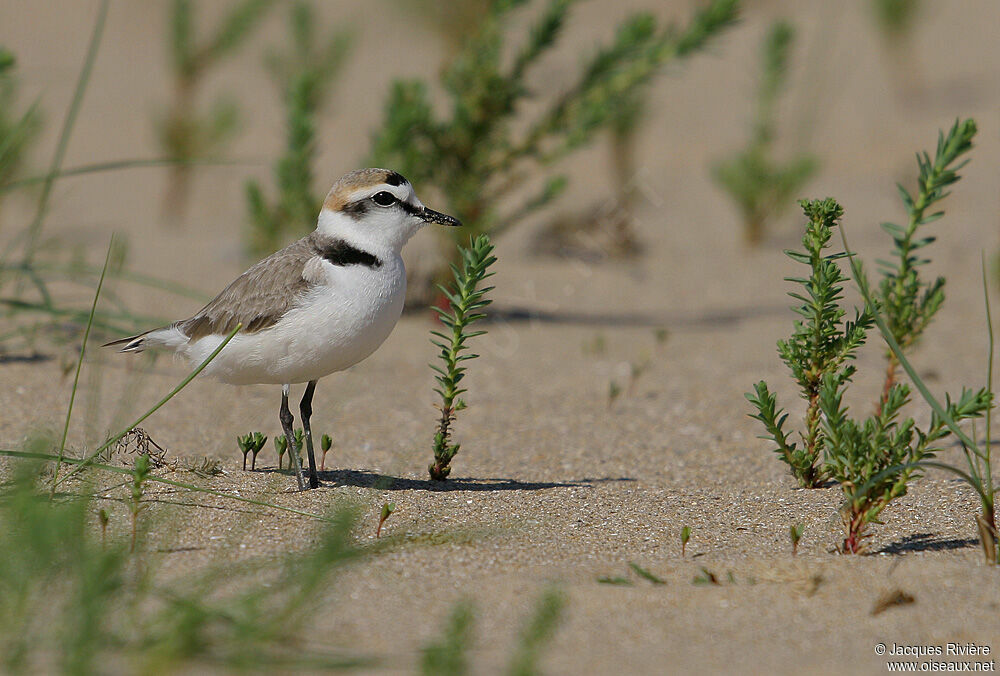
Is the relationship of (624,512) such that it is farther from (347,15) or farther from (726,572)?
(347,15)

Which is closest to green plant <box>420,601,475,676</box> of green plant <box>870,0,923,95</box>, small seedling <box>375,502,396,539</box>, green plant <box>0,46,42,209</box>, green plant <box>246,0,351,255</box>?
small seedling <box>375,502,396,539</box>

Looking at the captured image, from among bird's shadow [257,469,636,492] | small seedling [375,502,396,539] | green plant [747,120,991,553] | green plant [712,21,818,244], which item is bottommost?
small seedling [375,502,396,539]

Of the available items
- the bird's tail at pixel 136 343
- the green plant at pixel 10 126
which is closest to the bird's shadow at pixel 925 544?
the bird's tail at pixel 136 343

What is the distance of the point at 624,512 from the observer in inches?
152

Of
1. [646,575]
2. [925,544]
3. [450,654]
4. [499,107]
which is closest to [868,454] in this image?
[925,544]

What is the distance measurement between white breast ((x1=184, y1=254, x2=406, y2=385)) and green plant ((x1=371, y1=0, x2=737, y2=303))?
275 centimetres

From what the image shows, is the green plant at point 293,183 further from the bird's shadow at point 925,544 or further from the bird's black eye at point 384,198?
the bird's shadow at point 925,544

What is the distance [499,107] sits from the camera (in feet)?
22.9

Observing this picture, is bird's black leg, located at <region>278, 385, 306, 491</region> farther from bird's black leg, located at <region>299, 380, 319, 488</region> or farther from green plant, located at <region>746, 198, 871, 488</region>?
green plant, located at <region>746, 198, 871, 488</region>

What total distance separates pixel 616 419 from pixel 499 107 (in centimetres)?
243

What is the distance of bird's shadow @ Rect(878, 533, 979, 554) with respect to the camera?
3391mm

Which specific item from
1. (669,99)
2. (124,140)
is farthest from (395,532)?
(669,99)

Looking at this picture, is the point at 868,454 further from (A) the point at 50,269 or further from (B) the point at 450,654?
(A) the point at 50,269

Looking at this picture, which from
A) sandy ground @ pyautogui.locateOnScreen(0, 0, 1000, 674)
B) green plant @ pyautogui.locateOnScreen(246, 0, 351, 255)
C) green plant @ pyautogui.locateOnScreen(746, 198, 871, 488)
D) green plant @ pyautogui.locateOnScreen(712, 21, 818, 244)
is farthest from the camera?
green plant @ pyautogui.locateOnScreen(712, 21, 818, 244)
